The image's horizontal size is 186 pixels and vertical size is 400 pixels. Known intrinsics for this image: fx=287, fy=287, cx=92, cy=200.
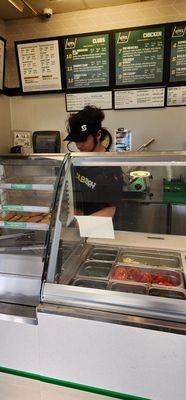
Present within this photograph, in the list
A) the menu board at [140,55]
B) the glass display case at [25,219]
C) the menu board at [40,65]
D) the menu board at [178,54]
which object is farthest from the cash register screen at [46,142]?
the glass display case at [25,219]

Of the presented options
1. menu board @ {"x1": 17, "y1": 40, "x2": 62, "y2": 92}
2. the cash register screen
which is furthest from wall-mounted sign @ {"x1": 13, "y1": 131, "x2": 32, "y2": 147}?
menu board @ {"x1": 17, "y1": 40, "x2": 62, "y2": 92}

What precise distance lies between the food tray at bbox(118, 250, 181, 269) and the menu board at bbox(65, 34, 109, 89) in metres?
2.14

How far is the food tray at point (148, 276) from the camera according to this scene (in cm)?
133

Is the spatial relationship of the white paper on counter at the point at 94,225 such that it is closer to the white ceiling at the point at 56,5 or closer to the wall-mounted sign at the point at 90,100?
the wall-mounted sign at the point at 90,100

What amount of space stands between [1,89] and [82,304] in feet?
9.04

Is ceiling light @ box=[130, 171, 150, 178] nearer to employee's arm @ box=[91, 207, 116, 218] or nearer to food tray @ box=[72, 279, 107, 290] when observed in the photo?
employee's arm @ box=[91, 207, 116, 218]

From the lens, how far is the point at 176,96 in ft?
9.76

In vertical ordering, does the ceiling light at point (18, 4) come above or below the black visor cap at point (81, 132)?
above

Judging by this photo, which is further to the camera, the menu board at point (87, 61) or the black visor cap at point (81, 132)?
the menu board at point (87, 61)

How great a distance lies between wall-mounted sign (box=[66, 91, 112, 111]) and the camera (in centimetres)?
316

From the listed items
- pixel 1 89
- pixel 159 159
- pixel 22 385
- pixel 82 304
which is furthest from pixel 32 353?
pixel 1 89

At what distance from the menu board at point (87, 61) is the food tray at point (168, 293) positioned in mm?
2457

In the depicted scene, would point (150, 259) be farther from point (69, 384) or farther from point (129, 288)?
point (69, 384)

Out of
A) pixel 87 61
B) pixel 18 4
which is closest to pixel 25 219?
pixel 87 61
